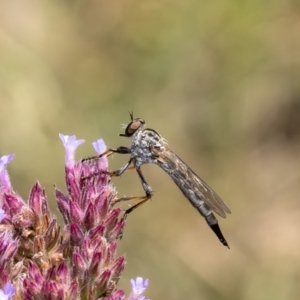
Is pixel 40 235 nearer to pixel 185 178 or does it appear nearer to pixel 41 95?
pixel 185 178

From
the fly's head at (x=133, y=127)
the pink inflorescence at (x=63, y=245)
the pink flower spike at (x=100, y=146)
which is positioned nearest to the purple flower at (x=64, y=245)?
the pink inflorescence at (x=63, y=245)

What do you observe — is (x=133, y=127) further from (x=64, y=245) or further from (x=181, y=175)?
(x=64, y=245)

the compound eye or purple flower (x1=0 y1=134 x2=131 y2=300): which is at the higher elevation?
the compound eye

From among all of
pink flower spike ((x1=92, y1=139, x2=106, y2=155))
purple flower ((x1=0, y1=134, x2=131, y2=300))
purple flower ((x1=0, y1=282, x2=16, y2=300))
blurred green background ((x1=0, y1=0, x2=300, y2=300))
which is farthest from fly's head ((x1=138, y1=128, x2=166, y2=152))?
blurred green background ((x1=0, y1=0, x2=300, y2=300))

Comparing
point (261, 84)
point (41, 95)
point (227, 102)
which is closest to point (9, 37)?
point (41, 95)

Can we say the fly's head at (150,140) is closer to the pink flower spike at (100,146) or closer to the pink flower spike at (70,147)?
the pink flower spike at (100,146)

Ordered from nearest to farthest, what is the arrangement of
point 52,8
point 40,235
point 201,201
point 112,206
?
point 40,235 < point 112,206 < point 201,201 < point 52,8

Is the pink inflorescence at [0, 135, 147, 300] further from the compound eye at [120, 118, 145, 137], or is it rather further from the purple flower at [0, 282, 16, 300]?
the compound eye at [120, 118, 145, 137]
